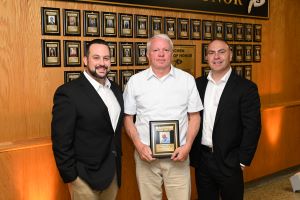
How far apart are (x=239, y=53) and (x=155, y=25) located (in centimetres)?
136

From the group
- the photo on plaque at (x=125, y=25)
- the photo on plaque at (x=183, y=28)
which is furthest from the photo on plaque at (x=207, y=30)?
the photo on plaque at (x=125, y=25)

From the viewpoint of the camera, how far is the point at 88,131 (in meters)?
2.29

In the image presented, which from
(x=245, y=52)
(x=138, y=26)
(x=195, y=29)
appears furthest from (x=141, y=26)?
(x=245, y=52)

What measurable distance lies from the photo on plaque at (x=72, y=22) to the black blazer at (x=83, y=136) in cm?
82

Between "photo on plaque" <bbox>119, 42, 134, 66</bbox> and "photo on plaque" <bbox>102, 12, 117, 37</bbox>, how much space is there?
14 centimetres

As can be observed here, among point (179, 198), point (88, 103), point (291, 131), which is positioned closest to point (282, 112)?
point (291, 131)

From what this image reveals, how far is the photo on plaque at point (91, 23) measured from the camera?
10.1 feet

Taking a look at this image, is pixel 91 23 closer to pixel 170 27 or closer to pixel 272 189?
pixel 170 27

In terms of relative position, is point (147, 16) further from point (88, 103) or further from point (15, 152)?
point (15, 152)

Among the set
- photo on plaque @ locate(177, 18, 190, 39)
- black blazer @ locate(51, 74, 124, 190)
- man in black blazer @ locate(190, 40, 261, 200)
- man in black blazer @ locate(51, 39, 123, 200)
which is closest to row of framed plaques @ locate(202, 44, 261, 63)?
photo on plaque @ locate(177, 18, 190, 39)

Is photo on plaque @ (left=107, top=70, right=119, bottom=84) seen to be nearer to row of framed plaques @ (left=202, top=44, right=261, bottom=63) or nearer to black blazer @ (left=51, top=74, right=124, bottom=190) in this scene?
black blazer @ (left=51, top=74, right=124, bottom=190)

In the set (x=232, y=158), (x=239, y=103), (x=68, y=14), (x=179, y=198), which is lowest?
→ (x=179, y=198)

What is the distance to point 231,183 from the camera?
2.72 metres

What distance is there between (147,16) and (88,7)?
25.9 inches
